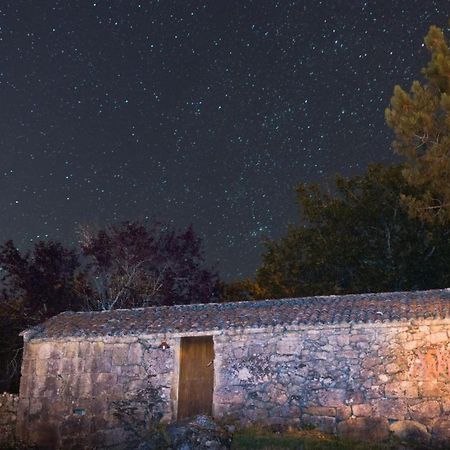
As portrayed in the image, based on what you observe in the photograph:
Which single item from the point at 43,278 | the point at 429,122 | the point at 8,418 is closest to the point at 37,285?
the point at 43,278

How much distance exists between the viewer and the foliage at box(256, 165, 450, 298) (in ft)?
90.8

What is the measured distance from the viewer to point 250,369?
15.2 metres

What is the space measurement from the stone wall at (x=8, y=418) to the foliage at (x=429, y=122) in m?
12.8

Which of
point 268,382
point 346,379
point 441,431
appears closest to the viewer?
point 441,431

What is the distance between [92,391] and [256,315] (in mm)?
4322

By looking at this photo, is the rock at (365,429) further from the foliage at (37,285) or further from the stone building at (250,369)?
the foliage at (37,285)

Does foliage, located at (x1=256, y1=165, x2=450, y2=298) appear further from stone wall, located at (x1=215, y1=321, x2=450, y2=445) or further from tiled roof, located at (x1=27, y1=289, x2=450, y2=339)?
stone wall, located at (x1=215, y1=321, x2=450, y2=445)

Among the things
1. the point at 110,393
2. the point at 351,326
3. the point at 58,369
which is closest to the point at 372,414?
the point at 351,326

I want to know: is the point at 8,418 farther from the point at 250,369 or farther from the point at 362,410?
the point at 362,410

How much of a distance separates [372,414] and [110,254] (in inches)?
723

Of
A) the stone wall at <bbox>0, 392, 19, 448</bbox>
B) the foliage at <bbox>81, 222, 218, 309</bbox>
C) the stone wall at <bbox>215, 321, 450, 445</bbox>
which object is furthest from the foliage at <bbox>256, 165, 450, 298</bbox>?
the stone wall at <bbox>0, 392, 19, 448</bbox>

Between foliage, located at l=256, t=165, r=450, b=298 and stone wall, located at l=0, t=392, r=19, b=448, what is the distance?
15.2m

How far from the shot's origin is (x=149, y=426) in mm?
15500

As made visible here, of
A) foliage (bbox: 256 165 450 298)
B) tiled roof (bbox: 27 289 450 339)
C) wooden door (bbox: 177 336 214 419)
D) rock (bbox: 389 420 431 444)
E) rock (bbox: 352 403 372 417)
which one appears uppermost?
foliage (bbox: 256 165 450 298)
